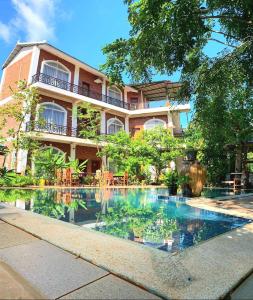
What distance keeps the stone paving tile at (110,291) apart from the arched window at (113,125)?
22.3 metres

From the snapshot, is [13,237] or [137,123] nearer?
[13,237]

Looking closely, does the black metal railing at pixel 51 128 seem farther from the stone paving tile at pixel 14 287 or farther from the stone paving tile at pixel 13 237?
the stone paving tile at pixel 14 287

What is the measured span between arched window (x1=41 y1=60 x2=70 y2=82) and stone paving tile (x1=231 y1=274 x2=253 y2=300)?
1987 centimetres

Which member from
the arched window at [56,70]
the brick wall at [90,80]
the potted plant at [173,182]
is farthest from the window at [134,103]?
the potted plant at [173,182]

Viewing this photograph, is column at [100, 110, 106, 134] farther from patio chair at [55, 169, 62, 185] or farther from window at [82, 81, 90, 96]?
patio chair at [55, 169, 62, 185]

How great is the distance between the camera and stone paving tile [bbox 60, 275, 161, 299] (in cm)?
201

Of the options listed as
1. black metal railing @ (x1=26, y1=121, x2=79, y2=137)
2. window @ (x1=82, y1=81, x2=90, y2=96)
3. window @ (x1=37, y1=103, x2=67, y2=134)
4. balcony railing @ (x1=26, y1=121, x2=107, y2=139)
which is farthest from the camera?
window @ (x1=82, y1=81, x2=90, y2=96)

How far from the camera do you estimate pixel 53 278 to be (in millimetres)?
2299

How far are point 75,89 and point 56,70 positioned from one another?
2.14 metres

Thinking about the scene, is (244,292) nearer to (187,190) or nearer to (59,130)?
(187,190)

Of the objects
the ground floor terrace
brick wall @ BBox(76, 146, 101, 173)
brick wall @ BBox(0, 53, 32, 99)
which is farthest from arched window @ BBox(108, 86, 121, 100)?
the ground floor terrace

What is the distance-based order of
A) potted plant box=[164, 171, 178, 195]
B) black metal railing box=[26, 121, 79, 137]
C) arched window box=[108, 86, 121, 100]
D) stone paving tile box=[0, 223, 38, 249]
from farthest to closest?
arched window box=[108, 86, 121, 100], black metal railing box=[26, 121, 79, 137], potted plant box=[164, 171, 178, 195], stone paving tile box=[0, 223, 38, 249]

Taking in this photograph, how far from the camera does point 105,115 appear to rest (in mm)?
24000

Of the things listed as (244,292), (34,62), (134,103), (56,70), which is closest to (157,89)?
(134,103)
